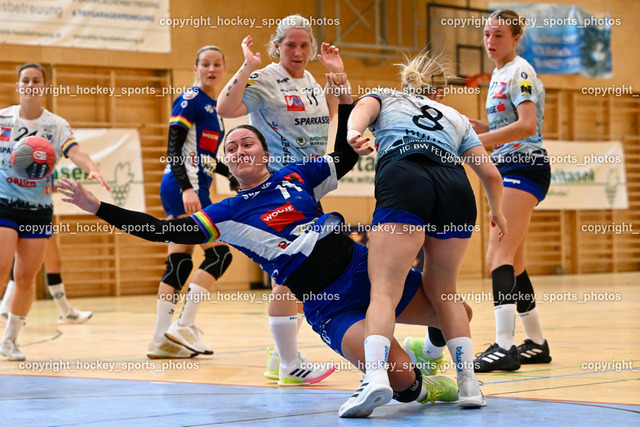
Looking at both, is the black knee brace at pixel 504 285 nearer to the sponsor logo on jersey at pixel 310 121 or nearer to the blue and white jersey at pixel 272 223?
the sponsor logo on jersey at pixel 310 121

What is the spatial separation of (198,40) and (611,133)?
930 cm

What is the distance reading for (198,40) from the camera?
13789 mm

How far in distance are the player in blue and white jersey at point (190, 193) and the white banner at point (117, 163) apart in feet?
23.6

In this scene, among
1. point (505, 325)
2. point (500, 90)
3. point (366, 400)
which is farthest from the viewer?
point (500, 90)

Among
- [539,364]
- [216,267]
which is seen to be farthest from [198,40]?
[539,364]

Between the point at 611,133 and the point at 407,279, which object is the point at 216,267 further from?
the point at 611,133

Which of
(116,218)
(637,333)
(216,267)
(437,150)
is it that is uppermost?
(437,150)

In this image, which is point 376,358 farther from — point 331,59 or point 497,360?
point 497,360

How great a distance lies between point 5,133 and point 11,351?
1513 millimetres

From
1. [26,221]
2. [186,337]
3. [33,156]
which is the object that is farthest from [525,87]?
[26,221]

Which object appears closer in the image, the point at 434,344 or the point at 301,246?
the point at 301,246

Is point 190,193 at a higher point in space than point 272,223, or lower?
higher

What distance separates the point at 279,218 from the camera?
3477mm

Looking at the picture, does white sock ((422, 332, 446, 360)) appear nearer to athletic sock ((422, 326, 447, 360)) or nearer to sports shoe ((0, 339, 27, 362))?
athletic sock ((422, 326, 447, 360))
